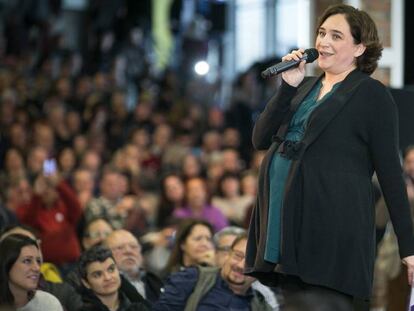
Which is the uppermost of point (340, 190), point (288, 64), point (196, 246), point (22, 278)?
point (288, 64)

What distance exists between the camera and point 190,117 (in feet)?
48.9

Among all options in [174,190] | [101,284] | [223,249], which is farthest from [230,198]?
[101,284]

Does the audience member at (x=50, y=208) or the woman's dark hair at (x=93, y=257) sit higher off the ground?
the woman's dark hair at (x=93, y=257)

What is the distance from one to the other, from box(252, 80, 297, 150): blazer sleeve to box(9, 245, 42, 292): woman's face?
75.8 inches

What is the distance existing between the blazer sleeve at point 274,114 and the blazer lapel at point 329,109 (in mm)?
131

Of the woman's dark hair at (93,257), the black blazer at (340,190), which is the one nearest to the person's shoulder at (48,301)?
the woman's dark hair at (93,257)

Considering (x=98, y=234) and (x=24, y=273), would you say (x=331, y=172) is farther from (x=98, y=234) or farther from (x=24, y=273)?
(x=98, y=234)

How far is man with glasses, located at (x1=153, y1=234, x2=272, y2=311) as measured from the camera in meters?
6.26

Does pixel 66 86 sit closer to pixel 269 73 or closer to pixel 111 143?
pixel 111 143

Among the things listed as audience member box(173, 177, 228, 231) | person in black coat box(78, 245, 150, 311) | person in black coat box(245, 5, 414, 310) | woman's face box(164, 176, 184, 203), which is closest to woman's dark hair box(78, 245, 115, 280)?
person in black coat box(78, 245, 150, 311)

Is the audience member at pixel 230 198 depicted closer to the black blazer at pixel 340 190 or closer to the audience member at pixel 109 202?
the audience member at pixel 109 202

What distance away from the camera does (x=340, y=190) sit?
4.27 m

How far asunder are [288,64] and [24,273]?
2.26m

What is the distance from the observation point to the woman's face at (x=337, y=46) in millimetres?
4434
